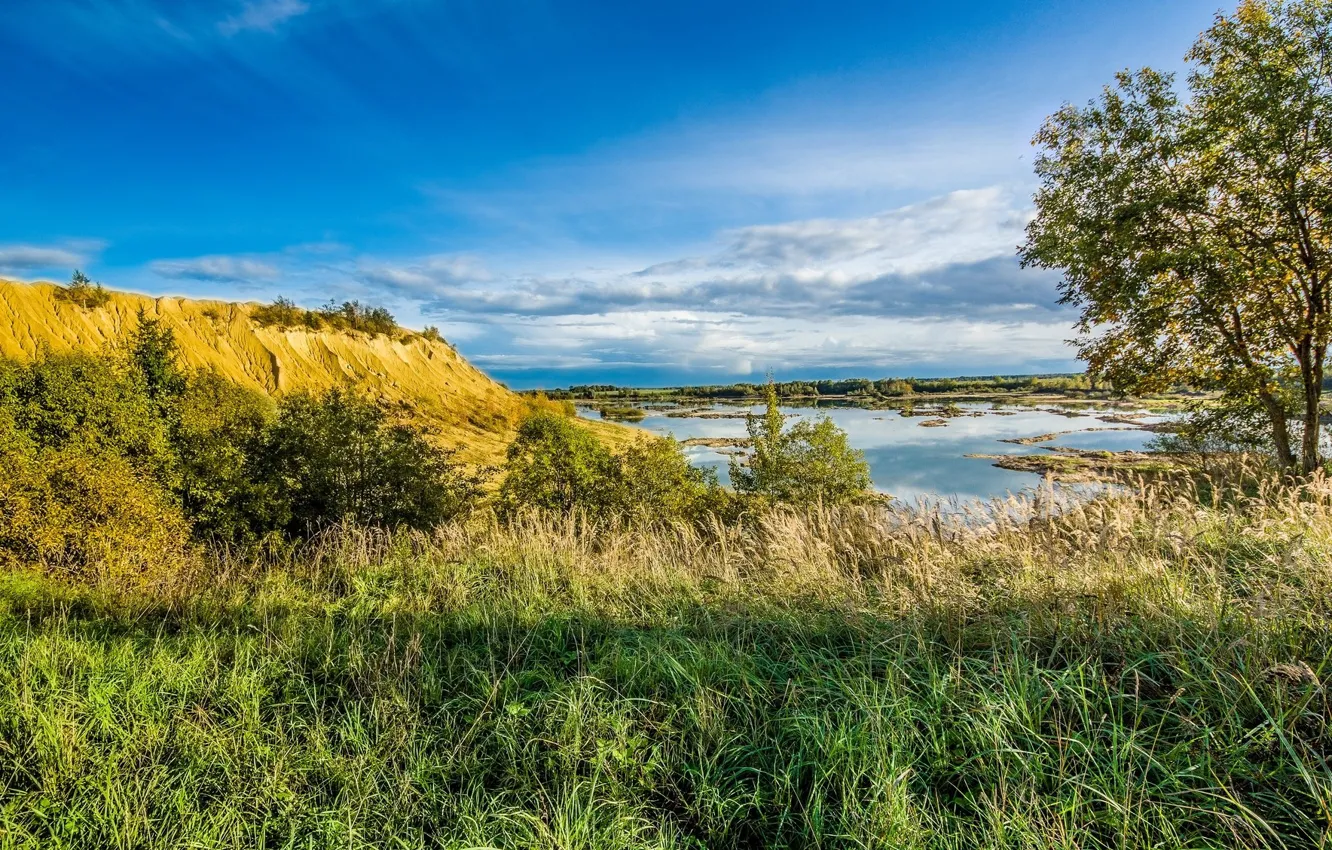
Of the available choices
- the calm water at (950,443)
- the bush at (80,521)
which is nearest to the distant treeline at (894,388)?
the calm water at (950,443)

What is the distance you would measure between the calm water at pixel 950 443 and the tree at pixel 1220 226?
211 inches

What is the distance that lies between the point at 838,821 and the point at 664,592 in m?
3.07

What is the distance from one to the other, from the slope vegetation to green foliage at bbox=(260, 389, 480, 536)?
17.5m

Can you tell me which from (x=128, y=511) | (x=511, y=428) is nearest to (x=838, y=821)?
(x=128, y=511)

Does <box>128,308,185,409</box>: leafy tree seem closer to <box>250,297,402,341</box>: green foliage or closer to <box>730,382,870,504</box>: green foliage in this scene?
<box>730,382,870,504</box>: green foliage

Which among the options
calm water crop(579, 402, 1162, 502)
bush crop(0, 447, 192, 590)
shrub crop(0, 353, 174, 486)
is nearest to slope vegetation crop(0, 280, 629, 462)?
calm water crop(579, 402, 1162, 502)

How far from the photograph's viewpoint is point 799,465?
21.2 metres

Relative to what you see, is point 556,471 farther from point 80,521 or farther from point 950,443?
point 950,443

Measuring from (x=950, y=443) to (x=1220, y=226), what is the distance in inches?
1735

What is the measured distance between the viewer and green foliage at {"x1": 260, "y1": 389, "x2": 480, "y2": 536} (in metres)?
12.0

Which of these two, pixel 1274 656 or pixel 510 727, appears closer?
pixel 1274 656

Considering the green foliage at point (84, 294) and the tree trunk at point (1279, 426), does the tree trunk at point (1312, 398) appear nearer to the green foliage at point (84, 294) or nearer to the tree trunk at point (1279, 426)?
the tree trunk at point (1279, 426)

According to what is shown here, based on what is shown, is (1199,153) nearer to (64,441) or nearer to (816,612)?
(816,612)

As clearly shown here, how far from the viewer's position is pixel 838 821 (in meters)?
2.44
